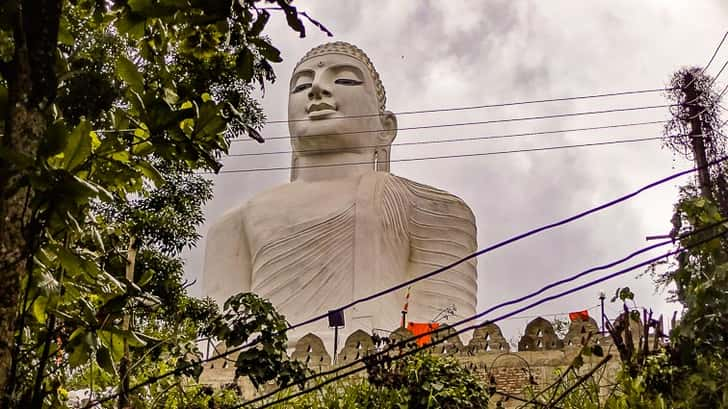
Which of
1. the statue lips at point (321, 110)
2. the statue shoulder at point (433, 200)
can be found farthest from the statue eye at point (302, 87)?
the statue shoulder at point (433, 200)

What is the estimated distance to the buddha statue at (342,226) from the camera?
9594mm

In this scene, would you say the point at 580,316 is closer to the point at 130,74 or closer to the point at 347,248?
the point at 347,248

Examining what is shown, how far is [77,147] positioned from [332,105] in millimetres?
8412

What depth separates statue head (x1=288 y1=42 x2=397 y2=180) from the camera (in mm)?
10453

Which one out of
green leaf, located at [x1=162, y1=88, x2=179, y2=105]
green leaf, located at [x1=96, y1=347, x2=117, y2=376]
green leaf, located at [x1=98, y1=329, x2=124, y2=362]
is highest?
green leaf, located at [x1=162, y1=88, x2=179, y2=105]

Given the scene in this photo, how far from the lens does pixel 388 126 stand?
11125 millimetres

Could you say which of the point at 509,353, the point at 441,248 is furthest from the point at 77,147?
the point at 441,248

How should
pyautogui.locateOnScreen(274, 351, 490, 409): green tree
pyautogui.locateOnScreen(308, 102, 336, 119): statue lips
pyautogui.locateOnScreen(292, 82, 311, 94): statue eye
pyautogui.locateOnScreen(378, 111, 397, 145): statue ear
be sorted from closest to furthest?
pyautogui.locateOnScreen(274, 351, 490, 409): green tree, pyautogui.locateOnScreen(308, 102, 336, 119): statue lips, pyautogui.locateOnScreen(292, 82, 311, 94): statue eye, pyautogui.locateOnScreen(378, 111, 397, 145): statue ear

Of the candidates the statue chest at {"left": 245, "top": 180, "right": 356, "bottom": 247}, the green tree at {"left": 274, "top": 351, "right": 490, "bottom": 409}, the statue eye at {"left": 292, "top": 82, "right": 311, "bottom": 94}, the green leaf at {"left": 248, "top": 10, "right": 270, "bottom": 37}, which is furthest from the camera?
the statue eye at {"left": 292, "top": 82, "right": 311, "bottom": 94}

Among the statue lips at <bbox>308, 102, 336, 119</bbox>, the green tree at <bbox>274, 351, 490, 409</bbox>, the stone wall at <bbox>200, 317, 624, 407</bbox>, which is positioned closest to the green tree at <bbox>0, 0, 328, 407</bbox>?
the green tree at <bbox>274, 351, 490, 409</bbox>

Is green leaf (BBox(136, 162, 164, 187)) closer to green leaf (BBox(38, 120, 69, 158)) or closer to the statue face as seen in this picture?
green leaf (BBox(38, 120, 69, 158))

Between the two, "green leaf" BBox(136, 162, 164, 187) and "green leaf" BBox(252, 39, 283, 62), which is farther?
"green leaf" BBox(136, 162, 164, 187)

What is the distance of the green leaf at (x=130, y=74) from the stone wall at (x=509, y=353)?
4809 mm

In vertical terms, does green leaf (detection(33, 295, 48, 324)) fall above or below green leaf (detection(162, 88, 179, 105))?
below
